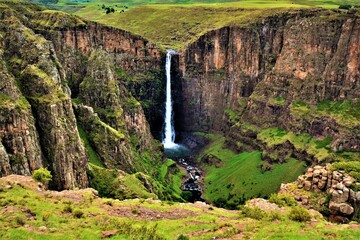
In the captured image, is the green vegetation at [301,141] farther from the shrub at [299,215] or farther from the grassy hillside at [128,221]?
the shrub at [299,215]

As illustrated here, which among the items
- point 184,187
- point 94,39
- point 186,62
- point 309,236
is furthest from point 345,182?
A: point 186,62

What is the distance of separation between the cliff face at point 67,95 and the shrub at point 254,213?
34263 millimetres

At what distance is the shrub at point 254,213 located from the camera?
49237mm

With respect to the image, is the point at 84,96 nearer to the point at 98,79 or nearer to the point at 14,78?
the point at 98,79

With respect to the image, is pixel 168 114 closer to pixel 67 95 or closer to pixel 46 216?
pixel 67 95

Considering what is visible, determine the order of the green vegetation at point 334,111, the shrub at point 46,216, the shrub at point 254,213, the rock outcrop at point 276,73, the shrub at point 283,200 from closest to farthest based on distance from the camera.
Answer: the shrub at point 46,216, the shrub at point 254,213, the shrub at point 283,200, the green vegetation at point 334,111, the rock outcrop at point 276,73

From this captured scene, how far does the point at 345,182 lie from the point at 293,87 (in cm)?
7058

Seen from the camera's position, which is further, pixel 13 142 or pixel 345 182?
pixel 13 142

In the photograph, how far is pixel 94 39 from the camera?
128m

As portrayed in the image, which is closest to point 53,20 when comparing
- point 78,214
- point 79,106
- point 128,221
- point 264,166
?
point 79,106

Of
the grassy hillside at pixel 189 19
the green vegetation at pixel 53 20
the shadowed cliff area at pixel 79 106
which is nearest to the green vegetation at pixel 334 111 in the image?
the shadowed cliff area at pixel 79 106

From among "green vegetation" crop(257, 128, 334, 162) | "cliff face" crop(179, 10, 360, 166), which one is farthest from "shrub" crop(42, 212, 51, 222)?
"cliff face" crop(179, 10, 360, 166)

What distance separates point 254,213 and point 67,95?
159ft

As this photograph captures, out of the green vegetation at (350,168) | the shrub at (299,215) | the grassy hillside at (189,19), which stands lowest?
the shrub at (299,215)
